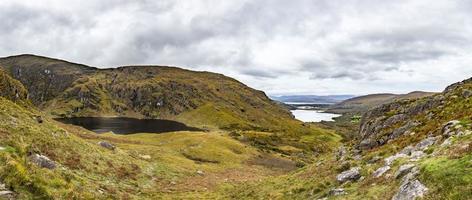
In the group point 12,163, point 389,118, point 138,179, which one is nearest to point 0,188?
point 12,163

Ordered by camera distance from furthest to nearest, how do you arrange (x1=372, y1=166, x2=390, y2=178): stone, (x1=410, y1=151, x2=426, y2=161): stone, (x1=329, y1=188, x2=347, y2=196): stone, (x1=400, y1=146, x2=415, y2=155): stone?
(x1=400, y1=146, x2=415, y2=155): stone < (x1=410, y1=151, x2=426, y2=161): stone < (x1=329, y1=188, x2=347, y2=196): stone < (x1=372, y1=166, x2=390, y2=178): stone

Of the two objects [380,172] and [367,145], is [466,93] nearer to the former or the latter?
[367,145]

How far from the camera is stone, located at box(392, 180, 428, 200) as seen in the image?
18422mm

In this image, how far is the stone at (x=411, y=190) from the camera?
1842 cm

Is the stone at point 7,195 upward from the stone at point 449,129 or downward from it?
downward

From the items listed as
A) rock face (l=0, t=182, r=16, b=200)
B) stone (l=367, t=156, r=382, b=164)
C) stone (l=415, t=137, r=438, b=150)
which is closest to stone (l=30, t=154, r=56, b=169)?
rock face (l=0, t=182, r=16, b=200)

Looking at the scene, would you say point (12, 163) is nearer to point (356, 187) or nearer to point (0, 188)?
point (0, 188)

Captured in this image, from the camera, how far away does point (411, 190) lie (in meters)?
19.1

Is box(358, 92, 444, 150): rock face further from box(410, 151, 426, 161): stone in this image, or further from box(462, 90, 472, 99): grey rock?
box(410, 151, 426, 161): stone

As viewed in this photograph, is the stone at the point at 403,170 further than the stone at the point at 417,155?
No

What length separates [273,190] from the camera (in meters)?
40.0

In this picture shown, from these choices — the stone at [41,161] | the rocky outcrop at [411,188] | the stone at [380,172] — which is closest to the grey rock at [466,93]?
the stone at [380,172]

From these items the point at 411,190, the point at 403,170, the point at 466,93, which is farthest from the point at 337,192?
the point at 466,93

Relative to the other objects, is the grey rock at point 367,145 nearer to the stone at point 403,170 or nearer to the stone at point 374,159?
the stone at point 374,159
